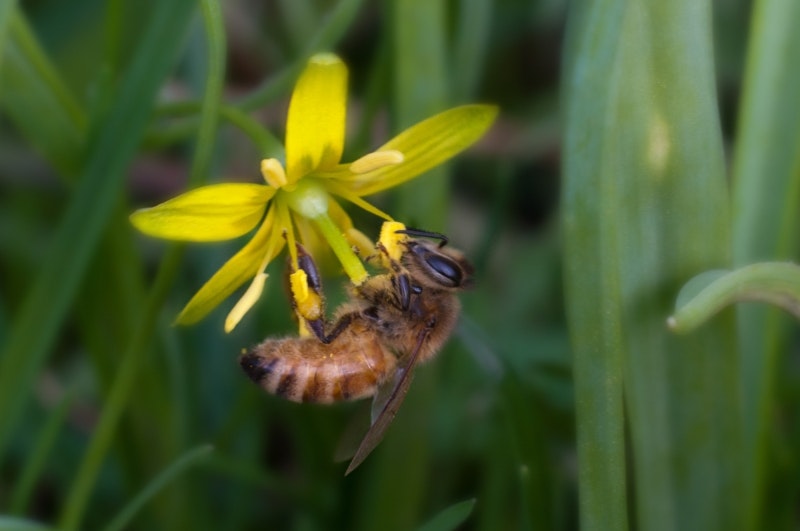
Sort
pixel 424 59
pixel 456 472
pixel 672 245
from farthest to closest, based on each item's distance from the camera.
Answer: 1. pixel 456 472
2. pixel 424 59
3. pixel 672 245

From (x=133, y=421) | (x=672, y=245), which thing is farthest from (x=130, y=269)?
(x=672, y=245)

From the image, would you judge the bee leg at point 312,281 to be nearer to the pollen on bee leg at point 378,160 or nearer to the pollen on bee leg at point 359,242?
the pollen on bee leg at point 359,242

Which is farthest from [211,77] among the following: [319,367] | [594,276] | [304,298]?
[594,276]

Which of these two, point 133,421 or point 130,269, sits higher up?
point 130,269

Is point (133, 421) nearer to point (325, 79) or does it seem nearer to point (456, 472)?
point (456, 472)

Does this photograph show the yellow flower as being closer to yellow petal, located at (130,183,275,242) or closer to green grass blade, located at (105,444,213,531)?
yellow petal, located at (130,183,275,242)

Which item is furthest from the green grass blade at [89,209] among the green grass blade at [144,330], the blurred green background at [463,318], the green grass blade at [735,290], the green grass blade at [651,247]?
the green grass blade at [735,290]
